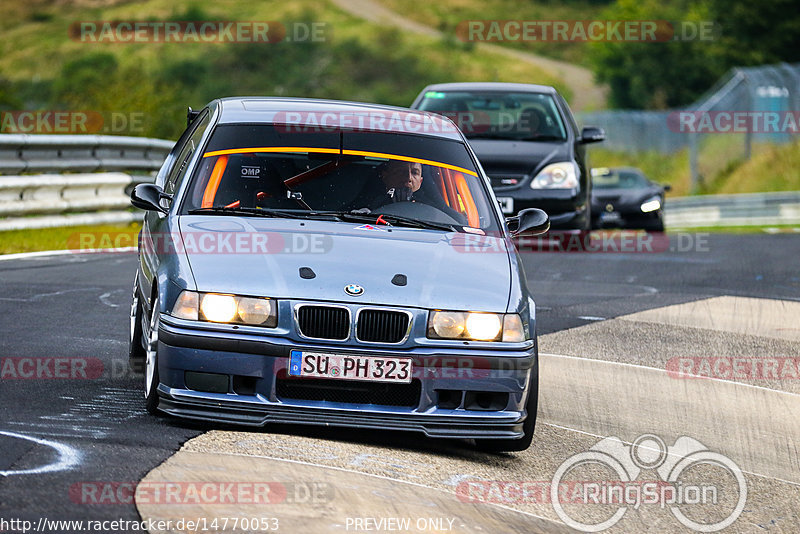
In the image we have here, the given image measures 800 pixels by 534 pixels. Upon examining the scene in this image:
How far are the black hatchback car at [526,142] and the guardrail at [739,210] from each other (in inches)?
572

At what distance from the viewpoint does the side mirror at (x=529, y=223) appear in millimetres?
7312

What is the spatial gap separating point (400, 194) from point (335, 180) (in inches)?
13.4

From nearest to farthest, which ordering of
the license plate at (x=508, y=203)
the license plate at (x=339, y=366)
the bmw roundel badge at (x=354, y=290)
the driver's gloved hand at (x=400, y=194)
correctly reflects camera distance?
the license plate at (x=339, y=366) < the bmw roundel badge at (x=354, y=290) < the driver's gloved hand at (x=400, y=194) < the license plate at (x=508, y=203)

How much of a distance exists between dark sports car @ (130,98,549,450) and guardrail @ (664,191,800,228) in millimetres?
23376

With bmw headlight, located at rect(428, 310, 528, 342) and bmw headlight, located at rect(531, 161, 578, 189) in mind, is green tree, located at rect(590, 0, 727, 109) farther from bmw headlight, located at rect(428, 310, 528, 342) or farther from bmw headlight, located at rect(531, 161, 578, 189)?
bmw headlight, located at rect(428, 310, 528, 342)

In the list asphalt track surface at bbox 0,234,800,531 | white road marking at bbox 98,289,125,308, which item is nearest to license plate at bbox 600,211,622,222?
asphalt track surface at bbox 0,234,800,531

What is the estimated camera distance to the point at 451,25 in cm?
12394

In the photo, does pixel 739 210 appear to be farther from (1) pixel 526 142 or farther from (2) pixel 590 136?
(1) pixel 526 142

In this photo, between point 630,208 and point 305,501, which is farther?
point 630,208

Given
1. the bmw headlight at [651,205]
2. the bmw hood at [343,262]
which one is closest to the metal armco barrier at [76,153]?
the bmw hood at [343,262]

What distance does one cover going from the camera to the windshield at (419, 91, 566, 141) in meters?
15.6

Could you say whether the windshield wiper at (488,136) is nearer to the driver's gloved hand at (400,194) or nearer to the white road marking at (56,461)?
the driver's gloved hand at (400,194)

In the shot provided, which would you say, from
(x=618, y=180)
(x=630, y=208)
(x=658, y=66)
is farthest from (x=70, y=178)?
(x=658, y=66)

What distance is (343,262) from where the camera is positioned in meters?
6.17
